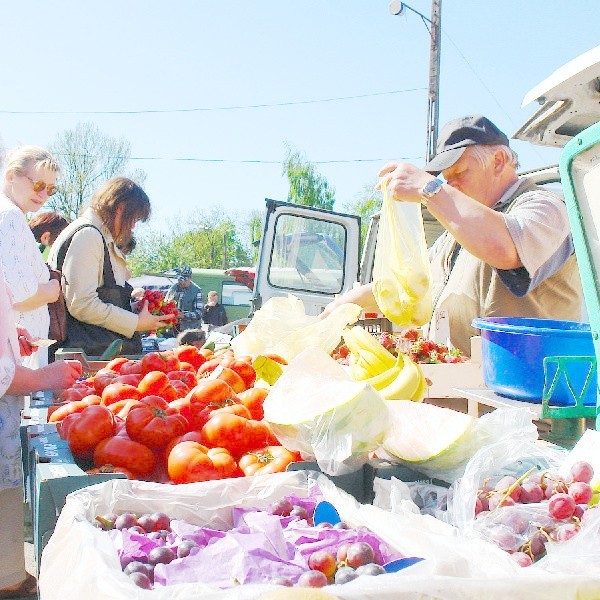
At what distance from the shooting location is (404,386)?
2.28m

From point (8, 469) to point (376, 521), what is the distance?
6.02ft

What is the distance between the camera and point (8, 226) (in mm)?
3383

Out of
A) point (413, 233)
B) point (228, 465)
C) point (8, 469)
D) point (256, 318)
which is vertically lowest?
point (8, 469)

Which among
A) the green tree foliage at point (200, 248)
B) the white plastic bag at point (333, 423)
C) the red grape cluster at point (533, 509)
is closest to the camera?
the red grape cluster at point (533, 509)

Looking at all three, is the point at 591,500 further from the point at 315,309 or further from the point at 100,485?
the point at 315,309

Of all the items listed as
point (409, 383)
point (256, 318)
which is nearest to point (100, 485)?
point (409, 383)

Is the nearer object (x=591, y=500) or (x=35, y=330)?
(x=591, y=500)

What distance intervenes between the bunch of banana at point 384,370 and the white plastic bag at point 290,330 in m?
0.51

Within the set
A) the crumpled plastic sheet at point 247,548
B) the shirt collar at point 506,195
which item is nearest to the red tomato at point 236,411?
the crumpled plastic sheet at point 247,548

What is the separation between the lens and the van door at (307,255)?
259 inches

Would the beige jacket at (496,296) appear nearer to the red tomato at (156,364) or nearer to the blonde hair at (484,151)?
the blonde hair at (484,151)

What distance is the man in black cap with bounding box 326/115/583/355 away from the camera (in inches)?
103

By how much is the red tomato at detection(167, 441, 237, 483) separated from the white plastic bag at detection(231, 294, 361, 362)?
127 cm

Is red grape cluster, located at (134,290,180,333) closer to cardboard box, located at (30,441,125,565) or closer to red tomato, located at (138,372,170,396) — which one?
red tomato, located at (138,372,170,396)
